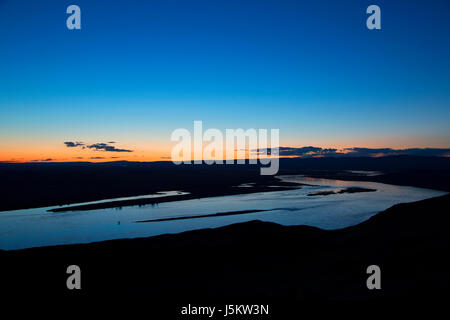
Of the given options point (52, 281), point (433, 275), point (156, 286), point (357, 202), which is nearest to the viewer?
point (433, 275)

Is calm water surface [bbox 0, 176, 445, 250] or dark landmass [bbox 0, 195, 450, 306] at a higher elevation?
dark landmass [bbox 0, 195, 450, 306]

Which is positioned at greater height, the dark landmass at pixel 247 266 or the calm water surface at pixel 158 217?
the dark landmass at pixel 247 266

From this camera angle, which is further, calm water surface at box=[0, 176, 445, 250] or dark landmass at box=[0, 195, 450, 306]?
calm water surface at box=[0, 176, 445, 250]

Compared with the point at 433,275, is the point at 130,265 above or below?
below

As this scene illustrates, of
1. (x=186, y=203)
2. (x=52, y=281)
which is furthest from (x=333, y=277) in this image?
(x=186, y=203)
